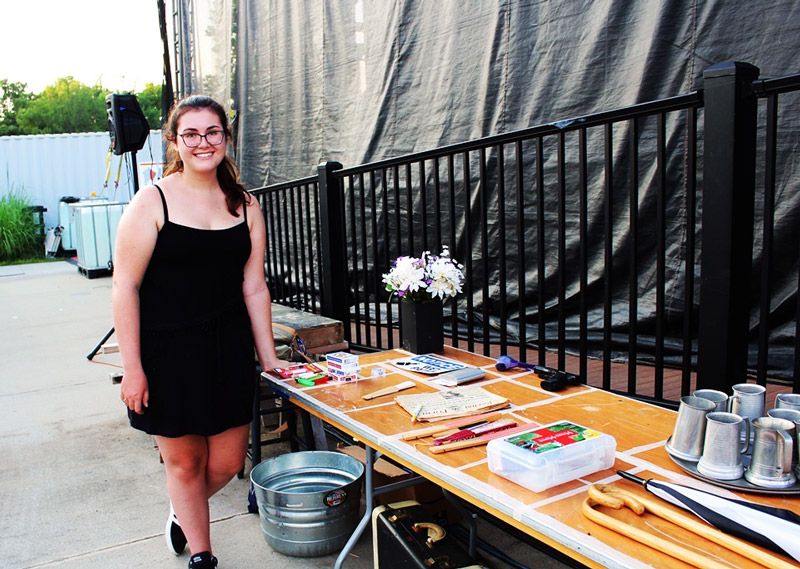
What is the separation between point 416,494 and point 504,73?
3.36 meters

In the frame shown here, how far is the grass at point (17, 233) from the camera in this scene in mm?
16609

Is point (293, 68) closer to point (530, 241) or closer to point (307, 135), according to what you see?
point (307, 135)

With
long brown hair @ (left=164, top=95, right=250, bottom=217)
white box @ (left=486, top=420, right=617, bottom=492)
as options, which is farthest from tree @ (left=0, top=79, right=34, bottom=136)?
white box @ (left=486, top=420, right=617, bottom=492)

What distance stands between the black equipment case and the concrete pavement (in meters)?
0.54

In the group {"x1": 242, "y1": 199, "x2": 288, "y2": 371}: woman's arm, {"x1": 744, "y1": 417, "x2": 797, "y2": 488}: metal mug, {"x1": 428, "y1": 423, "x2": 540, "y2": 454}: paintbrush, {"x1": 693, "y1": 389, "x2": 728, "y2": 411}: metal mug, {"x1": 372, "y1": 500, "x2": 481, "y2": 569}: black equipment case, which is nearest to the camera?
{"x1": 744, "y1": 417, "x2": 797, "y2": 488}: metal mug

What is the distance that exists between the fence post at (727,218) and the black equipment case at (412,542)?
103 cm

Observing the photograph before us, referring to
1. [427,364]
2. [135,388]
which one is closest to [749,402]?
[427,364]

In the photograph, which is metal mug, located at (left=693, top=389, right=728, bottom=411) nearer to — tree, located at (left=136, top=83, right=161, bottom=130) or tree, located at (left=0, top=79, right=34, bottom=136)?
tree, located at (left=136, top=83, right=161, bottom=130)

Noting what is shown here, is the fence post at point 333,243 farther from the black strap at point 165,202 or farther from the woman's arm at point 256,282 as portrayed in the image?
the black strap at point 165,202

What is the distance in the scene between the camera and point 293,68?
7395mm

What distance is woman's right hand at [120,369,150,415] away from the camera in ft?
8.00

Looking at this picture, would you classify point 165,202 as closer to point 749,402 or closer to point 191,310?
A: point 191,310

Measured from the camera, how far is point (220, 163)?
273cm

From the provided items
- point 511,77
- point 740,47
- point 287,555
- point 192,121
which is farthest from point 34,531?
point 740,47
